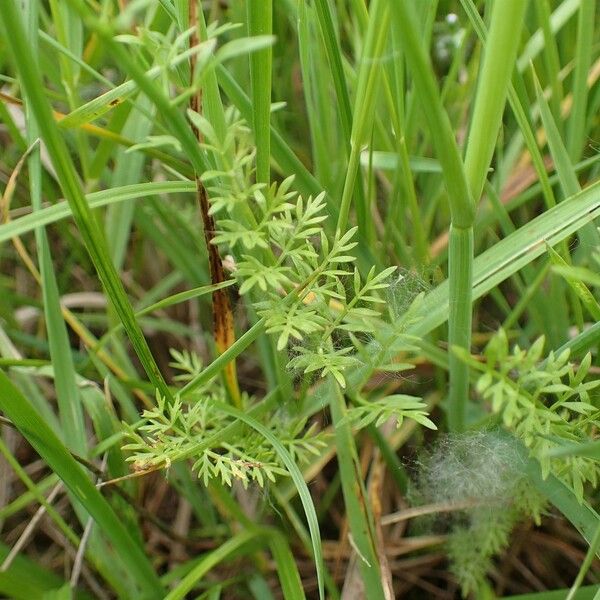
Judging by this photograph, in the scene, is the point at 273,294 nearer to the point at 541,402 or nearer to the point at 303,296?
the point at 303,296

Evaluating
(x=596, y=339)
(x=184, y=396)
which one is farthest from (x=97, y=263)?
(x=596, y=339)

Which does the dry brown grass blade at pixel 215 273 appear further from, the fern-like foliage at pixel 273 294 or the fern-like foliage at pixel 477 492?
the fern-like foliage at pixel 477 492

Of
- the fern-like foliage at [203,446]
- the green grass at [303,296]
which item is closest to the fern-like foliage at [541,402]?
the green grass at [303,296]

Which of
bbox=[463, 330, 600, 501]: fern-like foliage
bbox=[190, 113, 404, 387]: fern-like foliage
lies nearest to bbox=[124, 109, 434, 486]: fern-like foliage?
bbox=[190, 113, 404, 387]: fern-like foliage

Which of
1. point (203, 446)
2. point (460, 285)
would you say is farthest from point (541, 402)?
point (203, 446)

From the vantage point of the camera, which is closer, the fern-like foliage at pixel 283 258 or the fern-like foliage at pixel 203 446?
the fern-like foliage at pixel 283 258

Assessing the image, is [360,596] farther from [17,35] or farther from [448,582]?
[17,35]

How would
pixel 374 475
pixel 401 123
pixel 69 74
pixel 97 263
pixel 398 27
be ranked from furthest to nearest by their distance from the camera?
pixel 374 475 < pixel 69 74 < pixel 401 123 < pixel 97 263 < pixel 398 27
